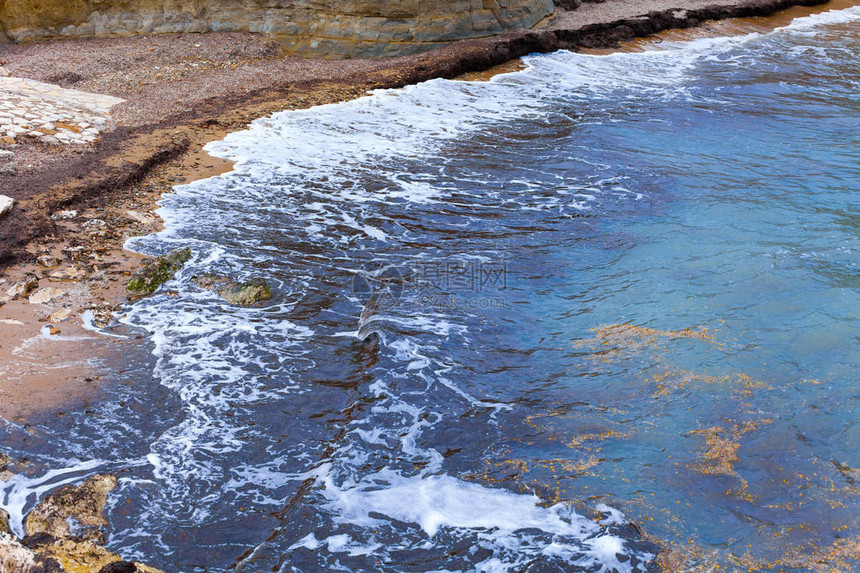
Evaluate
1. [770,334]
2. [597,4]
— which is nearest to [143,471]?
[770,334]

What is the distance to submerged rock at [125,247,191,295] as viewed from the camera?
15.9 ft

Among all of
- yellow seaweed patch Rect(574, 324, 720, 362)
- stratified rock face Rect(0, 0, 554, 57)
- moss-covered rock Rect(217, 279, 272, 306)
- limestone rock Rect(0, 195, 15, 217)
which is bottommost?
yellow seaweed patch Rect(574, 324, 720, 362)

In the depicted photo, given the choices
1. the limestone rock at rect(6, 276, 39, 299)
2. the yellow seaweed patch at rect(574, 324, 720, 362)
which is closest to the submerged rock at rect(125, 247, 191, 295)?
the limestone rock at rect(6, 276, 39, 299)

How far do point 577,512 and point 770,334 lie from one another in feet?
7.53

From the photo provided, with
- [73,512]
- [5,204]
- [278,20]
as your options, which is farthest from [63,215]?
[278,20]

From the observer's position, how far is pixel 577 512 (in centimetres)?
310

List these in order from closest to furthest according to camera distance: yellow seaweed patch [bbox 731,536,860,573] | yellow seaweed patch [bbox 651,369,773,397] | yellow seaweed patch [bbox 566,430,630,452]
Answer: yellow seaweed patch [bbox 731,536,860,573] → yellow seaweed patch [bbox 566,430,630,452] → yellow seaweed patch [bbox 651,369,773,397]

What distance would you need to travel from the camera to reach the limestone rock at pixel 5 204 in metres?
5.48

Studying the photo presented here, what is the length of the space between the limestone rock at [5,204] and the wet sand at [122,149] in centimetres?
8

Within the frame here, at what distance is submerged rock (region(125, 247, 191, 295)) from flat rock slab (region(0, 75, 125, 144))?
2946mm

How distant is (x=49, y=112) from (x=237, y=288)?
4580 mm

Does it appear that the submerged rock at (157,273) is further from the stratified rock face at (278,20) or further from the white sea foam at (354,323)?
the stratified rock face at (278,20)

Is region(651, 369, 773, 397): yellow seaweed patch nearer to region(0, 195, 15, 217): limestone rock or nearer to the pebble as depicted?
the pebble

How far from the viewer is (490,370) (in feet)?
13.7
